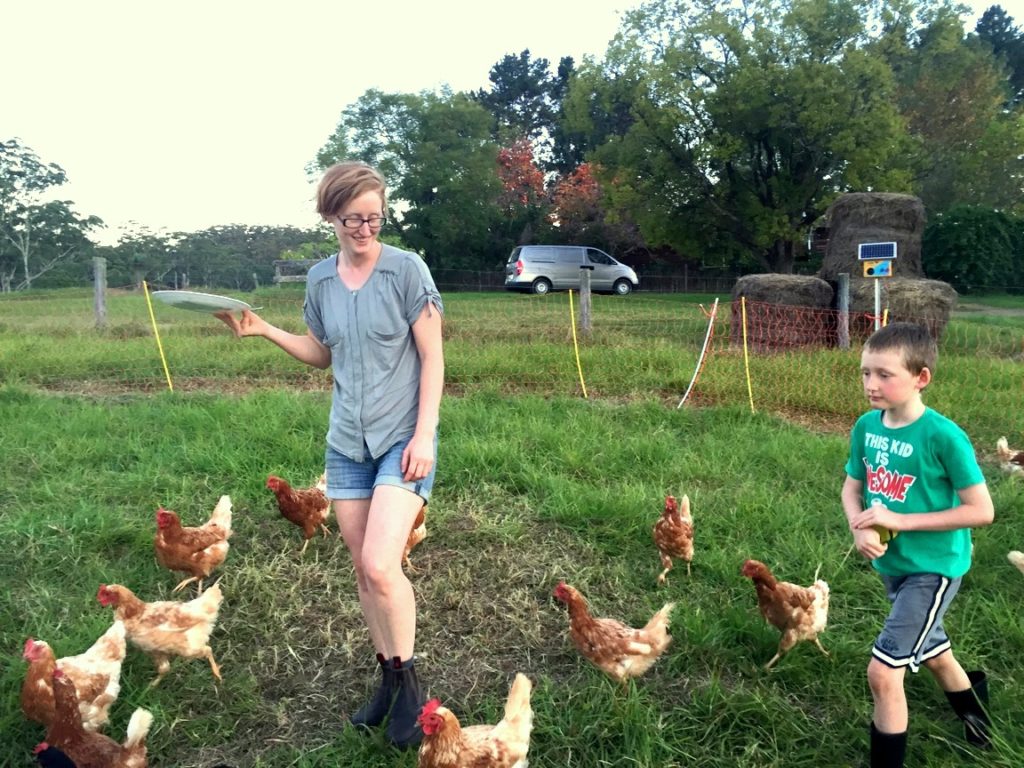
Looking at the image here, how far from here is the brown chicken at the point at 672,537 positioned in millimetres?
3387

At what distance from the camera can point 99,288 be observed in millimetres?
9922

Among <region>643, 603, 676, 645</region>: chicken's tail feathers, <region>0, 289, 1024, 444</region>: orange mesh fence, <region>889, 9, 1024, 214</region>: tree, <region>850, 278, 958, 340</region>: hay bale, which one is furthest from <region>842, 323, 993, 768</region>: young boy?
<region>889, 9, 1024, 214</region>: tree

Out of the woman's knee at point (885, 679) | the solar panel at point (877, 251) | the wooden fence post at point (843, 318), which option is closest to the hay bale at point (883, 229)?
the wooden fence post at point (843, 318)

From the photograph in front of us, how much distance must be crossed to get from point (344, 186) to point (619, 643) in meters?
1.83

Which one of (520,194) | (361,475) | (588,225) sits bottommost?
(361,475)

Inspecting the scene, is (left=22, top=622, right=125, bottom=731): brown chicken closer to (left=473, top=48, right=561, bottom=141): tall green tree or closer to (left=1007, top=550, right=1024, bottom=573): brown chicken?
(left=1007, top=550, right=1024, bottom=573): brown chicken

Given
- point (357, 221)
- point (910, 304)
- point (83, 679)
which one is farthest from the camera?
point (910, 304)

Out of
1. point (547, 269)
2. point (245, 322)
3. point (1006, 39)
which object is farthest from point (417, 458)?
point (1006, 39)

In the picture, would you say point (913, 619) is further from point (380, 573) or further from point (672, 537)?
point (380, 573)

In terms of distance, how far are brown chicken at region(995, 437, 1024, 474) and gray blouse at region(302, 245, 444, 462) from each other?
4263 millimetres

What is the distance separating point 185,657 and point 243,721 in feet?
1.20

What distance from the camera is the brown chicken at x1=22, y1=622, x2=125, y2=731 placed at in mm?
2400

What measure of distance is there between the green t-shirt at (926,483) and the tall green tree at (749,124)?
60.5 feet

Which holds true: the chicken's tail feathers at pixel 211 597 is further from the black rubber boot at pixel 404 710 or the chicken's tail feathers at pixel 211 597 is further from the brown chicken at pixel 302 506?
the black rubber boot at pixel 404 710
